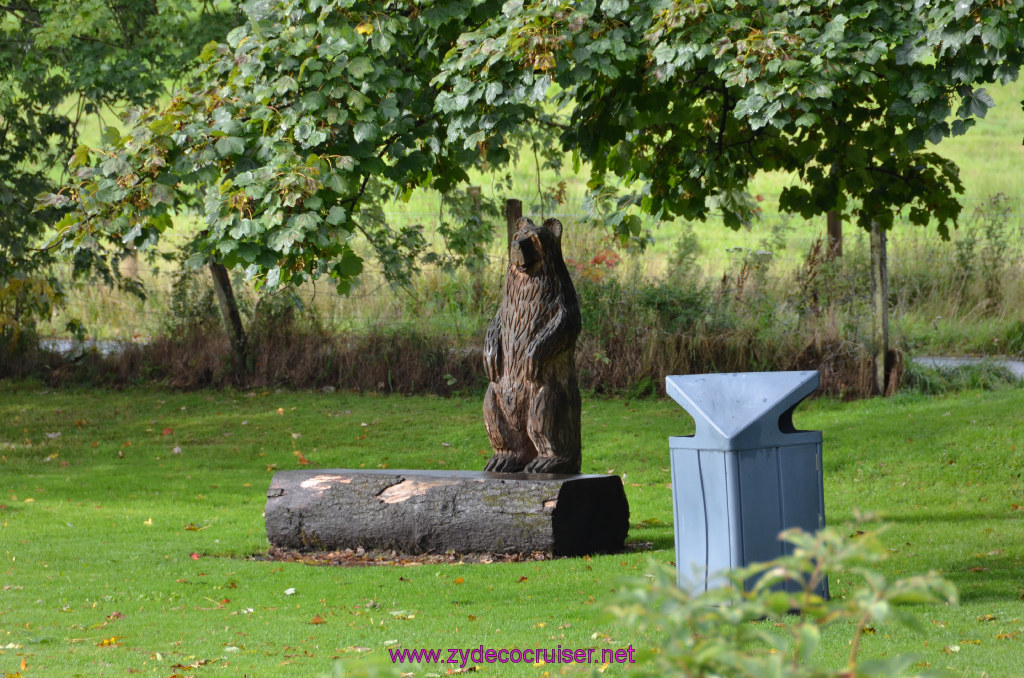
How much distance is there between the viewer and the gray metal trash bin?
227 inches

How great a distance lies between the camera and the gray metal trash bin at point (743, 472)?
5.76m

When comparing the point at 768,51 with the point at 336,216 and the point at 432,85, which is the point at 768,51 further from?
the point at 336,216

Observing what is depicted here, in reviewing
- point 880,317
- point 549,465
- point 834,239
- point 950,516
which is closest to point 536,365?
point 549,465

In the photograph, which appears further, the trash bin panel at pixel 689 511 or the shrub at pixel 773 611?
the trash bin panel at pixel 689 511

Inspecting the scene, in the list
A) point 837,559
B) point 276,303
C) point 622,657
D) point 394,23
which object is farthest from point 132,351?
point 837,559

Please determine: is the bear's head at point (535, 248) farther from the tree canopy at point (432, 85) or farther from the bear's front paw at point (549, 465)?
the bear's front paw at point (549, 465)

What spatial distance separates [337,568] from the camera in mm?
7887

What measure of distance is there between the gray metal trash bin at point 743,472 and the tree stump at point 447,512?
6.57 feet

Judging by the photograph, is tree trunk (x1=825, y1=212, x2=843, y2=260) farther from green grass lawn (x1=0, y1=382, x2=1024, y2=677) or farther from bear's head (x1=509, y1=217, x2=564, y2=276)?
bear's head (x1=509, y1=217, x2=564, y2=276)

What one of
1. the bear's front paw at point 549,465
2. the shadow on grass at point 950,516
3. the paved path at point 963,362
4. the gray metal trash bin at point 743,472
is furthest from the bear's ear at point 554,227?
the paved path at point 963,362

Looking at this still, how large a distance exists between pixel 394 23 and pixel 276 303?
39.0 ft

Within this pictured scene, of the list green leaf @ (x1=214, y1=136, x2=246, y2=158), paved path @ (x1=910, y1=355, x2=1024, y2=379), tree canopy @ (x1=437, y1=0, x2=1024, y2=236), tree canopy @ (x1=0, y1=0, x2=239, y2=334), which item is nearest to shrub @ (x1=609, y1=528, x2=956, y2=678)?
tree canopy @ (x1=437, y1=0, x2=1024, y2=236)

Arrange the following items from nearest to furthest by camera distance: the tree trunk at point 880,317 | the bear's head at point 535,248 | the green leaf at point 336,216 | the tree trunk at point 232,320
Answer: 1. the green leaf at point 336,216
2. the bear's head at point 535,248
3. the tree trunk at point 880,317
4. the tree trunk at point 232,320

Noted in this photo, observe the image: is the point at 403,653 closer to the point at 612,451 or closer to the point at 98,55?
the point at 612,451
